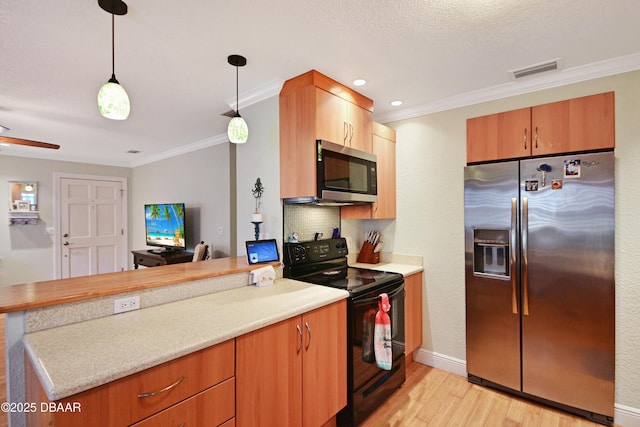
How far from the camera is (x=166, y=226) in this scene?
195 inches

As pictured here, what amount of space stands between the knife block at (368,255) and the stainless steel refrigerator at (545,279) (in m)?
0.85

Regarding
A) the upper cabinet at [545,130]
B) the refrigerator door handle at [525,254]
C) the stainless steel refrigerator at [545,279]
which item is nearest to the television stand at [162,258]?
the stainless steel refrigerator at [545,279]

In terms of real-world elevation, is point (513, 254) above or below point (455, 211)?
below

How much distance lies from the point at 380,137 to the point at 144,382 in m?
2.53

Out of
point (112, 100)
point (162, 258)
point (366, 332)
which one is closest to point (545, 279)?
point (366, 332)

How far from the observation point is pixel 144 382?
109cm

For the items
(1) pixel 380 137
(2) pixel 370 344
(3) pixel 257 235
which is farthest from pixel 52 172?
(2) pixel 370 344

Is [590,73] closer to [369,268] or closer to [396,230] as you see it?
[396,230]

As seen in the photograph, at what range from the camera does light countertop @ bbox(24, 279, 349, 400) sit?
100cm

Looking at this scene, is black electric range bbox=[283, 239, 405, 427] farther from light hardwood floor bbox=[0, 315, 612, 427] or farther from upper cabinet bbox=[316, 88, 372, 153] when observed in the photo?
upper cabinet bbox=[316, 88, 372, 153]

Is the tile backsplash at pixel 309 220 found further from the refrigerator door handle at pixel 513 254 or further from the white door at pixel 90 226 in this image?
the white door at pixel 90 226

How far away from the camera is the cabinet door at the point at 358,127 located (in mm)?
2502

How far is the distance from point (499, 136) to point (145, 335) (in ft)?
8.97

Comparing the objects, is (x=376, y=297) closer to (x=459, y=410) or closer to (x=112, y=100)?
(x=459, y=410)
